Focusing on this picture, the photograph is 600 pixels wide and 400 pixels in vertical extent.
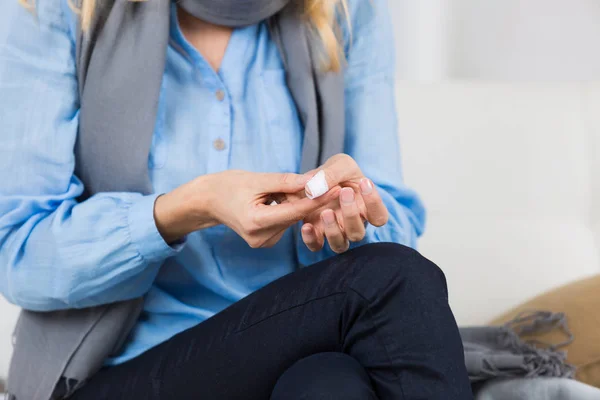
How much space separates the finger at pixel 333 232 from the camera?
82 cm

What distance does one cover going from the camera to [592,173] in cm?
151

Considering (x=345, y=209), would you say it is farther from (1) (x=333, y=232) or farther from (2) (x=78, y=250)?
(2) (x=78, y=250)

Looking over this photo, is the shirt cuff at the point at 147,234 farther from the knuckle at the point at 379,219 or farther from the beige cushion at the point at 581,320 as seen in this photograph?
the beige cushion at the point at 581,320

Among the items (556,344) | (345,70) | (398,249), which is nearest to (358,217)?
(398,249)

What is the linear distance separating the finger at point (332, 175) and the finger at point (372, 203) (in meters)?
0.03

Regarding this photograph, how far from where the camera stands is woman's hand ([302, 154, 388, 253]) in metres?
0.80

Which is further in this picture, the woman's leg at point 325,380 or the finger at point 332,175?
the finger at point 332,175

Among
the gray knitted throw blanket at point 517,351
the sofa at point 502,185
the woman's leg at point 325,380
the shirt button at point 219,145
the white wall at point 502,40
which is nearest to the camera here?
the woman's leg at point 325,380

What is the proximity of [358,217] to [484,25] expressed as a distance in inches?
51.3

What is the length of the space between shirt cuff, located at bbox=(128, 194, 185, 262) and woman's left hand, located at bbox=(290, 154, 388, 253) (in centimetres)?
16

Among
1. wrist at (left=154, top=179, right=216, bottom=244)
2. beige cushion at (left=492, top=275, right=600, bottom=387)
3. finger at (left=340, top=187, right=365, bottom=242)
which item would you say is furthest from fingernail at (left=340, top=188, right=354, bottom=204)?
beige cushion at (left=492, top=275, right=600, bottom=387)

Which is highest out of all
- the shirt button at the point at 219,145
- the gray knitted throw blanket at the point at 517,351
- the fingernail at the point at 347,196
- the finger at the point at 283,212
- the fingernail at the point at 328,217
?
the shirt button at the point at 219,145

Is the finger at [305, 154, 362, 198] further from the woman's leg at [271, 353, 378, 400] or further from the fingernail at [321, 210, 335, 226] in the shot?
the woman's leg at [271, 353, 378, 400]

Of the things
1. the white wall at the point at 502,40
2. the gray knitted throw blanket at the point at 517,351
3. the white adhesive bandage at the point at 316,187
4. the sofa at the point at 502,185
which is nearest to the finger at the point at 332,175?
the white adhesive bandage at the point at 316,187
